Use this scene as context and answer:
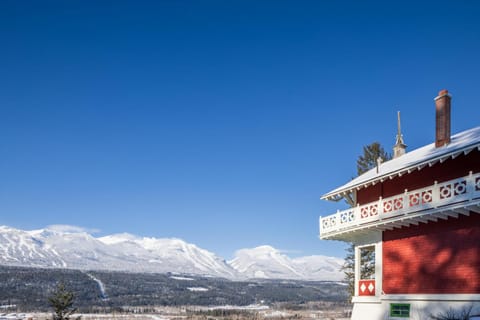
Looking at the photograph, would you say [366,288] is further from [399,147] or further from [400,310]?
[399,147]

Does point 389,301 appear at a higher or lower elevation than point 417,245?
lower

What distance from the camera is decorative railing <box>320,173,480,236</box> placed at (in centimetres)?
1989

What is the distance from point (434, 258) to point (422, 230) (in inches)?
58.3

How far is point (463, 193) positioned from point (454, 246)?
2956 millimetres

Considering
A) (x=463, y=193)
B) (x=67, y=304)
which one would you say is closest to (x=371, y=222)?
(x=463, y=193)

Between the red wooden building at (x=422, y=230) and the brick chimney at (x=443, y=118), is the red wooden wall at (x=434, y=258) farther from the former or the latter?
the brick chimney at (x=443, y=118)

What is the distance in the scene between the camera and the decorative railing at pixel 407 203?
65.3ft

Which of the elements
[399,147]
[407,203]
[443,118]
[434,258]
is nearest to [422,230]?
[434,258]

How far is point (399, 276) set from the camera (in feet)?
81.3

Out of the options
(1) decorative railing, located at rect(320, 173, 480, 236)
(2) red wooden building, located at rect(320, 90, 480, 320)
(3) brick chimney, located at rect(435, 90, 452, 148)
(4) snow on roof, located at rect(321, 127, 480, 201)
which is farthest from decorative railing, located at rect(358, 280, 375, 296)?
Answer: (3) brick chimney, located at rect(435, 90, 452, 148)

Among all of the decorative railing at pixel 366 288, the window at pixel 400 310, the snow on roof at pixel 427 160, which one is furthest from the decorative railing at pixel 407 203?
the window at pixel 400 310

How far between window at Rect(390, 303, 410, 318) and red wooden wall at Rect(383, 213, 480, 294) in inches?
25.0

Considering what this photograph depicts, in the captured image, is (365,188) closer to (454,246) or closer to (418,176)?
(418,176)

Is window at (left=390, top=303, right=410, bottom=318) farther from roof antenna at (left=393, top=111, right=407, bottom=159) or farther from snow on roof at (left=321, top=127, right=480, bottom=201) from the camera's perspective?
roof antenna at (left=393, top=111, right=407, bottom=159)
